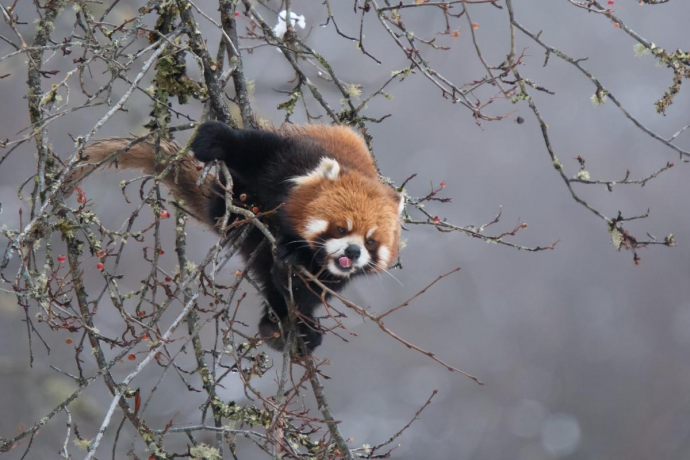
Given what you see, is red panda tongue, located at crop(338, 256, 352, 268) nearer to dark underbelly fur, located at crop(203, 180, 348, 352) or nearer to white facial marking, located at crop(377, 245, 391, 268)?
dark underbelly fur, located at crop(203, 180, 348, 352)

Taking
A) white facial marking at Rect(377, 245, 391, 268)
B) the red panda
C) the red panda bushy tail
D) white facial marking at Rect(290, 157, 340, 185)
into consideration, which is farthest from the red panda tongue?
the red panda bushy tail

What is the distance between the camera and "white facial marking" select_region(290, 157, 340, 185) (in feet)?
9.39

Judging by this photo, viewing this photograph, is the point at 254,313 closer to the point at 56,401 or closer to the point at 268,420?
the point at 56,401

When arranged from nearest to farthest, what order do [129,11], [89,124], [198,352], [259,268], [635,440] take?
[198,352]
[259,268]
[129,11]
[89,124]
[635,440]

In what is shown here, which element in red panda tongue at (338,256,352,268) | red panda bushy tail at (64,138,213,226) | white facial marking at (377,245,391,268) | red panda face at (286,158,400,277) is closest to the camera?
red panda tongue at (338,256,352,268)

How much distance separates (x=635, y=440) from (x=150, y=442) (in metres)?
5.67

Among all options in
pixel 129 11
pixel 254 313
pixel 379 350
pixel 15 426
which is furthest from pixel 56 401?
pixel 129 11

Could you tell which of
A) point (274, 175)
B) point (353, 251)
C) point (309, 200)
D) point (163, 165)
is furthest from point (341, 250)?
point (163, 165)

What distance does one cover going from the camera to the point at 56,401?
20.2 feet

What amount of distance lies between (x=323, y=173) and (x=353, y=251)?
0.36 meters

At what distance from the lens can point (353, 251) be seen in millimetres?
2758

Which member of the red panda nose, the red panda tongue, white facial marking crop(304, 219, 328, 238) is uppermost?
white facial marking crop(304, 219, 328, 238)

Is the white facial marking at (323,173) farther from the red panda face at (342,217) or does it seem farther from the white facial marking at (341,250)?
the white facial marking at (341,250)

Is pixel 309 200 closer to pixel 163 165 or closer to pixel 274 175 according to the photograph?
pixel 274 175
